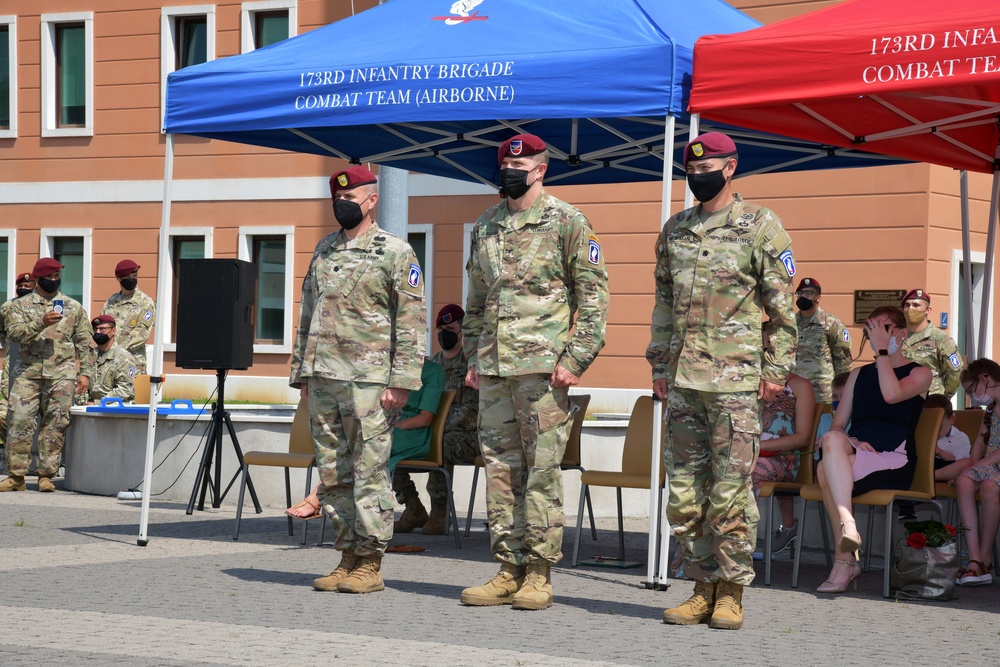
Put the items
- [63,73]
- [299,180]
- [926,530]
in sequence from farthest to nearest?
[63,73]
[299,180]
[926,530]

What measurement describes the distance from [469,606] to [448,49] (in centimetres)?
317

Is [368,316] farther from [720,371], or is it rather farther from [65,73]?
[65,73]

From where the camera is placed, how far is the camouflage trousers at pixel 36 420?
1251cm

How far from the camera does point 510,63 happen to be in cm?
788

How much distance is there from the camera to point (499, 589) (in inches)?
265

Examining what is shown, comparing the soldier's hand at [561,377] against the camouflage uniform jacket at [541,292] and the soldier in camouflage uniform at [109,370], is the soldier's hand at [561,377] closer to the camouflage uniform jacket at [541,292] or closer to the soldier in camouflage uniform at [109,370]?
the camouflage uniform jacket at [541,292]

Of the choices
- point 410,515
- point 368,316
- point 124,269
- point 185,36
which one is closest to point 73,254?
point 185,36

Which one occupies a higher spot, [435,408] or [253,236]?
[253,236]

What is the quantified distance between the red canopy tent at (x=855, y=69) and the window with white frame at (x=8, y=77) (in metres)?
17.9

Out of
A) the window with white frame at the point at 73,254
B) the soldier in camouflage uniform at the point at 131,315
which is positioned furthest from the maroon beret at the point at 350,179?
the window with white frame at the point at 73,254

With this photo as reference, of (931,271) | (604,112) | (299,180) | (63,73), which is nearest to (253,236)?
(299,180)

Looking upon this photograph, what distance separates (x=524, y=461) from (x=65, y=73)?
18686 millimetres

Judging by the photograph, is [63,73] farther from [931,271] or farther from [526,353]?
[526,353]

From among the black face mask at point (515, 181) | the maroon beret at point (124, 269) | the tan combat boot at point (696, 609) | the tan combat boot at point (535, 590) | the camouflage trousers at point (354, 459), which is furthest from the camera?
the maroon beret at point (124, 269)
